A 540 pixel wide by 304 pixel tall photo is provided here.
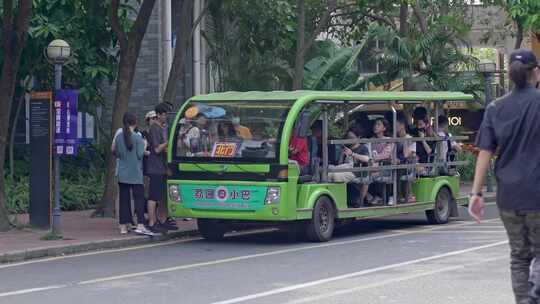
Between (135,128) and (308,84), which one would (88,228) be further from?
(308,84)

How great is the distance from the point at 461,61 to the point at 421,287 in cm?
1894

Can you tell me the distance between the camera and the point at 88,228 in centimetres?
1741

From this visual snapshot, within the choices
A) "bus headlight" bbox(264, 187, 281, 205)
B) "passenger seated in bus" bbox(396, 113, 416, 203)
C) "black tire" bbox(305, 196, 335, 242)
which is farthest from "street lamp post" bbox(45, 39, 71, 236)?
"passenger seated in bus" bbox(396, 113, 416, 203)

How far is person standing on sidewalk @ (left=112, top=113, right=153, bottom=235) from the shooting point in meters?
16.1

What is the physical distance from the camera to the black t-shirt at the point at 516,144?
24.4 ft

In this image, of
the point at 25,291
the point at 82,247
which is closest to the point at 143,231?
the point at 82,247

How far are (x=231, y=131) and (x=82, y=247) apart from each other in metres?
2.74

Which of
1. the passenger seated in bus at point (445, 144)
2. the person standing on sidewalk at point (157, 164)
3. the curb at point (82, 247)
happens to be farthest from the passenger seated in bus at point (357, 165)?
the person standing on sidewalk at point (157, 164)

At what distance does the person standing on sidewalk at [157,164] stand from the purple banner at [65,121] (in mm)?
1225

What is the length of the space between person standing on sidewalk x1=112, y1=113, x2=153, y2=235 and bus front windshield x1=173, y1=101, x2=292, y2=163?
23.1 inches

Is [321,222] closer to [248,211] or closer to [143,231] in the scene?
[248,211]

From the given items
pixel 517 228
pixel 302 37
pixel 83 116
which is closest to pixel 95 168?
pixel 83 116

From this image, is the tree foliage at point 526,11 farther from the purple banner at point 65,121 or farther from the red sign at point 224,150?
the purple banner at point 65,121

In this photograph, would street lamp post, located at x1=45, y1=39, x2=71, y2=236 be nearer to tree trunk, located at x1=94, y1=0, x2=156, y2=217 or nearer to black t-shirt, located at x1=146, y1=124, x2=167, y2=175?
black t-shirt, located at x1=146, y1=124, x2=167, y2=175
